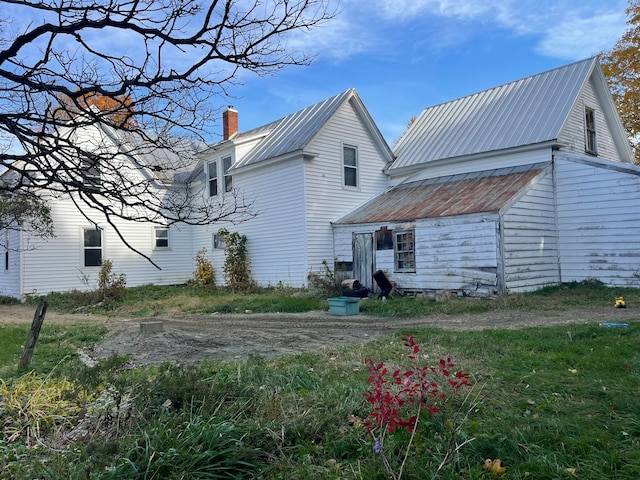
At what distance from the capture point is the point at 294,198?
700 inches

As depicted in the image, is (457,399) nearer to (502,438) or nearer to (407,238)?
(502,438)

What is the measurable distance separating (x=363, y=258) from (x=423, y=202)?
9.21ft

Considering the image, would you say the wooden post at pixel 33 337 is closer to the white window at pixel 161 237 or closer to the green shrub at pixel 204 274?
the green shrub at pixel 204 274

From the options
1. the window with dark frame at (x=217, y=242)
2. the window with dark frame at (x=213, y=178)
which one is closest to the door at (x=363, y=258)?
the window with dark frame at (x=217, y=242)

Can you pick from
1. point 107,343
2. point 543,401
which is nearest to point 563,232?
point 543,401

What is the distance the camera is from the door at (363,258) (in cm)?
1653

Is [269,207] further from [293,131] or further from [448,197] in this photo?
[448,197]

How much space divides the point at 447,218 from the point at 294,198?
5917 millimetres

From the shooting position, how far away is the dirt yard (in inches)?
306

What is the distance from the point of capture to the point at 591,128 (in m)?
18.2

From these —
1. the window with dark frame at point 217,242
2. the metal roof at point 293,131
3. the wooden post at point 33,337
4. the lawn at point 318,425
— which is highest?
the metal roof at point 293,131

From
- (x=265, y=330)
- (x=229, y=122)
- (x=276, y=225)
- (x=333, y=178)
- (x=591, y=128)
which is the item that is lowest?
(x=265, y=330)

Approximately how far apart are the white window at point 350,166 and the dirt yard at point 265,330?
26.0 feet

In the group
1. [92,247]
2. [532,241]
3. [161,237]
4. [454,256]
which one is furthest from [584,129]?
[92,247]
